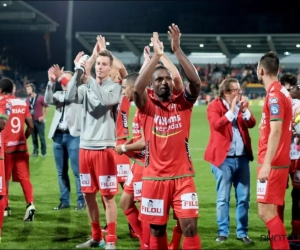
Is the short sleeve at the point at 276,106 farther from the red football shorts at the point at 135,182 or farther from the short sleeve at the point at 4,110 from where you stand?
the short sleeve at the point at 4,110

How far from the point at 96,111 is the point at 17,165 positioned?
2.59 meters

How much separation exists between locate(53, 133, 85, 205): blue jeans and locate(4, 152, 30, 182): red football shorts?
2.56ft

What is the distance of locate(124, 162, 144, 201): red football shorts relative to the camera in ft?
21.5

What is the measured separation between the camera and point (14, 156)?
9125 mm

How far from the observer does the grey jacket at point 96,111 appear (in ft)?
23.2

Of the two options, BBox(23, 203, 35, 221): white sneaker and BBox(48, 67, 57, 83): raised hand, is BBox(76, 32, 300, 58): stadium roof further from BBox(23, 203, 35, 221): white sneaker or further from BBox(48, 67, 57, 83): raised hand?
BBox(48, 67, 57, 83): raised hand

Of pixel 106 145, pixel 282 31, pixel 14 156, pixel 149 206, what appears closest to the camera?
pixel 149 206

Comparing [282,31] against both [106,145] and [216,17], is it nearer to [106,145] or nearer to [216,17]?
[216,17]

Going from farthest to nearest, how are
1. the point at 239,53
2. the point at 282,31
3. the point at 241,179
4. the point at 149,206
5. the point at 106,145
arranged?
the point at 282,31 < the point at 239,53 < the point at 241,179 < the point at 106,145 < the point at 149,206

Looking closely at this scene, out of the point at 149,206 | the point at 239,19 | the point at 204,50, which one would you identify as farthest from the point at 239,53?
the point at 149,206

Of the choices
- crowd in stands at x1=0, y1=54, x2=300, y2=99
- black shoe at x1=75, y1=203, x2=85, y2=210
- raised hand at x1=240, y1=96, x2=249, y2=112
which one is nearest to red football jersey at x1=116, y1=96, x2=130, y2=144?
raised hand at x1=240, y1=96, x2=249, y2=112

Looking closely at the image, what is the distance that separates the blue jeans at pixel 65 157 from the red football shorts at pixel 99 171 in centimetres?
257

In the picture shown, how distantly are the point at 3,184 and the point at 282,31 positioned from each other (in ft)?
180

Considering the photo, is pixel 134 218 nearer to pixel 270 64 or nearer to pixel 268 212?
pixel 268 212
